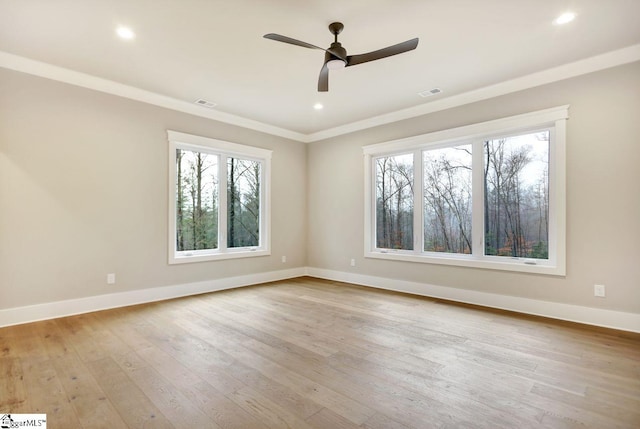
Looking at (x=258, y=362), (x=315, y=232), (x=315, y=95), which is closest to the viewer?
(x=258, y=362)

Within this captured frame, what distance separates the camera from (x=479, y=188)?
14.2 feet

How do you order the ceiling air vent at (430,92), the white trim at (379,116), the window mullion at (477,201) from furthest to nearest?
the window mullion at (477,201), the ceiling air vent at (430,92), the white trim at (379,116)

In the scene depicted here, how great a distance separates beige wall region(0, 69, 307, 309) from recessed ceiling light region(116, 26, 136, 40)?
136cm

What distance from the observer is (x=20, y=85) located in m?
→ 3.46

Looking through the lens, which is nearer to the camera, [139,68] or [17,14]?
[17,14]

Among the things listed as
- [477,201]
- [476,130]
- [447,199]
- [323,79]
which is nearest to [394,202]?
[447,199]

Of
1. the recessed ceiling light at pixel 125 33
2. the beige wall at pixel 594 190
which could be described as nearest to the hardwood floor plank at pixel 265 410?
the recessed ceiling light at pixel 125 33

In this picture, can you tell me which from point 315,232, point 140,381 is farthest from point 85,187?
point 315,232

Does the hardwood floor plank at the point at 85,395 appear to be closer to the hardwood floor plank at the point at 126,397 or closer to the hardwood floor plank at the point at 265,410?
the hardwood floor plank at the point at 126,397

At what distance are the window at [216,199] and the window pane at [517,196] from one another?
3.67 metres

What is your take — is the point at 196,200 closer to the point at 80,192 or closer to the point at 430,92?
the point at 80,192

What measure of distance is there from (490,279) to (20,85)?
19.8 feet

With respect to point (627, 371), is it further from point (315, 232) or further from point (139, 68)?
point (139, 68)

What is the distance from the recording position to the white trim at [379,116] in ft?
11.0
